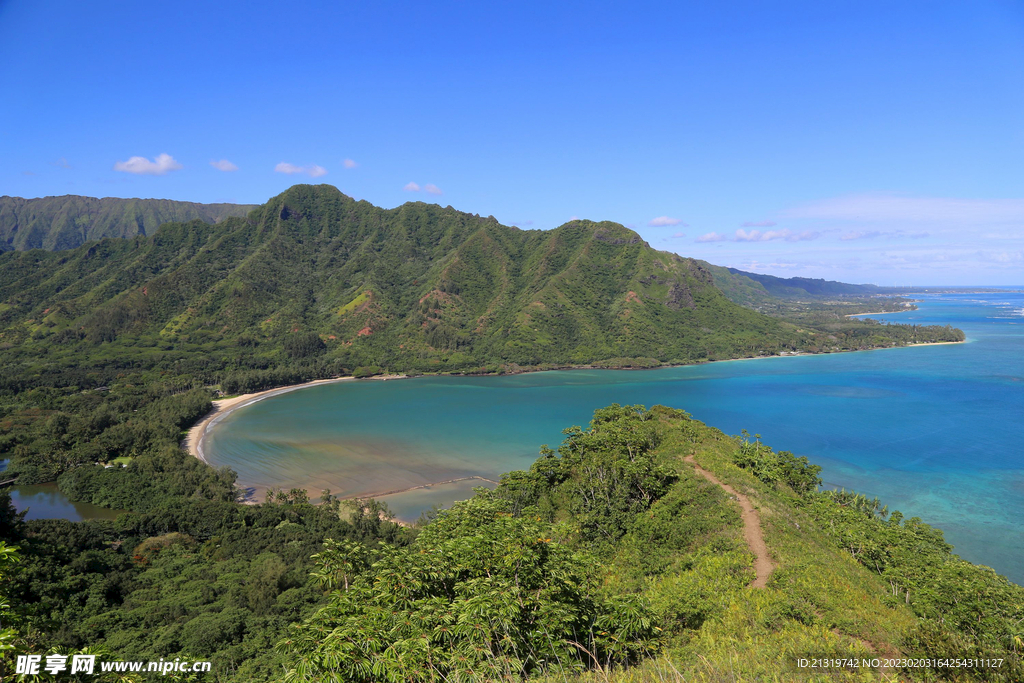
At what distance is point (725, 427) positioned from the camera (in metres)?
77.4

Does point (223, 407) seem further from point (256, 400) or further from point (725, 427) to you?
point (725, 427)

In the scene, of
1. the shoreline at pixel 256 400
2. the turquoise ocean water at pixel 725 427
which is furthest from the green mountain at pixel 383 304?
the turquoise ocean water at pixel 725 427

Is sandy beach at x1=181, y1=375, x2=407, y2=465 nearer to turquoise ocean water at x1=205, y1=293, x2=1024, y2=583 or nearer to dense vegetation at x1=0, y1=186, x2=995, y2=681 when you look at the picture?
turquoise ocean water at x1=205, y1=293, x2=1024, y2=583

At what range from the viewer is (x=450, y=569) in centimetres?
1265

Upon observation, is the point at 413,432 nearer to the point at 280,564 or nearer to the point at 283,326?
the point at 280,564

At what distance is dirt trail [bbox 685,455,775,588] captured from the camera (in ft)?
63.0

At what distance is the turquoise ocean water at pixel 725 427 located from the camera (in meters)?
51.6

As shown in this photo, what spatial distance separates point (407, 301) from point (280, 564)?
5700 inches

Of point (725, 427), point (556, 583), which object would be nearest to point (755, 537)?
point (556, 583)

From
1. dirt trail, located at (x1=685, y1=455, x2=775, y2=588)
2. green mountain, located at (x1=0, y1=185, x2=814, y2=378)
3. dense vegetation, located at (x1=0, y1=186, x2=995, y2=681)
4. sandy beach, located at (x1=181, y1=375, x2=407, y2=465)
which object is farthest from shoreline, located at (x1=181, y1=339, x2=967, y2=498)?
dirt trail, located at (x1=685, y1=455, x2=775, y2=588)

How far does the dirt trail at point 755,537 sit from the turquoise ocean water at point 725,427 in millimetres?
27354

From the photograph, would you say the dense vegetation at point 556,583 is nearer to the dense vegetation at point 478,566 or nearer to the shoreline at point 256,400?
the dense vegetation at point 478,566

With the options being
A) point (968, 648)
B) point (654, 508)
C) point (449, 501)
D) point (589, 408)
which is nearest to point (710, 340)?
point (589, 408)

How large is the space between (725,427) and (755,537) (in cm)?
6083
